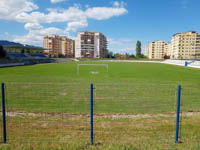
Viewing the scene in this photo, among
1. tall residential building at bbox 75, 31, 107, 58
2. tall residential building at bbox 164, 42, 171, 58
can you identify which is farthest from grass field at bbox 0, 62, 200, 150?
tall residential building at bbox 75, 31, 107, 58

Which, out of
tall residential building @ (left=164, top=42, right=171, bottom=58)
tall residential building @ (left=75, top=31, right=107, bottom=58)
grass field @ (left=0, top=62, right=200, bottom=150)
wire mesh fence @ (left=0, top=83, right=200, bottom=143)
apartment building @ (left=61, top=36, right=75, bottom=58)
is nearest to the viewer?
grass field @ (left=0, top=62, right=200, bottom=150)

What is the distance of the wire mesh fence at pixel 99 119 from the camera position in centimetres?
458

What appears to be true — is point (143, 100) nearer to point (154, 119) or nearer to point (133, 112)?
point (133, 112)

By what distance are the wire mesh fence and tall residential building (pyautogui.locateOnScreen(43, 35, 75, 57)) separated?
5453 inches

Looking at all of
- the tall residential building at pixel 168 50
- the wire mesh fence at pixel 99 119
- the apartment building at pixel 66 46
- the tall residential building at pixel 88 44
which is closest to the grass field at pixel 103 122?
the wire mesh fence at pixel 99 119

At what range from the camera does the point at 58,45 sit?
504 ft

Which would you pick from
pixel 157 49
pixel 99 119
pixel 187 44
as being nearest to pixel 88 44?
pixel 157 49

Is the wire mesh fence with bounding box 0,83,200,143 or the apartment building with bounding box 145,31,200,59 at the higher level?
the apartment building with bounding box 145,31,200,59

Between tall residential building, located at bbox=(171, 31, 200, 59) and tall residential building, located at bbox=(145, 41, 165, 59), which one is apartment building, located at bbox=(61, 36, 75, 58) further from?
tall residential building, located at bbox=(171, 31, 200, 59)

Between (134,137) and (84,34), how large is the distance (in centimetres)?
13615

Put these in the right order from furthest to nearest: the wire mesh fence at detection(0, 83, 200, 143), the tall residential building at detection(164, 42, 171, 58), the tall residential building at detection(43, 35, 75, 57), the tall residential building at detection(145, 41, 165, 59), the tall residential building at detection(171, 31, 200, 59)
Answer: the tall residential building at detection(145, 41, 165, 59) < the tall residential building at detection(43, 35, 75, 57) < the tall residential building at detection(164, 42, 171, 58) < the tall residential building at detection(171, 31, 200, 59) < the wire mesh fence at detection(0, 83, 200, 143)

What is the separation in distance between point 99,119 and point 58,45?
513ft

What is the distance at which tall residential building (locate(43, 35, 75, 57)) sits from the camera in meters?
145

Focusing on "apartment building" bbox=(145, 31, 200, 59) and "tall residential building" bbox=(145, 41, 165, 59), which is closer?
"apartment building" bbox=(145, 31, 200, 59)
